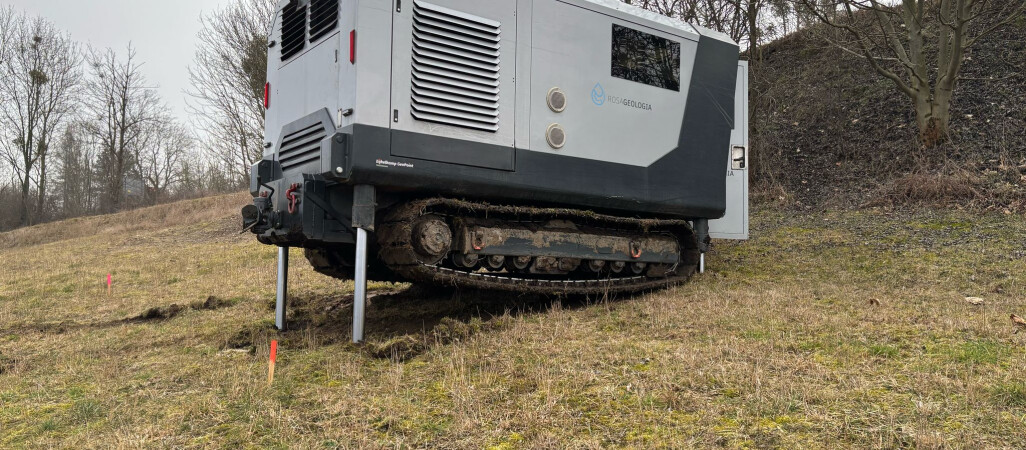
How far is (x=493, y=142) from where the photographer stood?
5.91m

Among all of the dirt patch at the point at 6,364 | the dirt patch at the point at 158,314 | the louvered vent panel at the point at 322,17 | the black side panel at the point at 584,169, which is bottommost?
the dirt patch at the point at 6,364

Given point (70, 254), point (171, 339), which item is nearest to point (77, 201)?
point (70, 254)

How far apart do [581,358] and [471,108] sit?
96.8 inches

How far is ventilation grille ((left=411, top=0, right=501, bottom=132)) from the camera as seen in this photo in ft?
18.2

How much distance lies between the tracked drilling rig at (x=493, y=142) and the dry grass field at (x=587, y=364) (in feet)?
2.11

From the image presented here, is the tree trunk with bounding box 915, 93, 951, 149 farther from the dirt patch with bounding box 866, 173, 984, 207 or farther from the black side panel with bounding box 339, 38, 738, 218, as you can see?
the black side panel with bounding box 339, 38, 738, 218

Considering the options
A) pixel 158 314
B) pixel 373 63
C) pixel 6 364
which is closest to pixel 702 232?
pixel 373 63

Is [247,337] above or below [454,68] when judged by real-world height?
below

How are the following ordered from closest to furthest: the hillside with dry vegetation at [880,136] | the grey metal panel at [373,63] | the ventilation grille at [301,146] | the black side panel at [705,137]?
the grey metal panel at [373,63] → the ventilation grille at [301,146] → the black side panel at [705,137] → the hillside with dry vegetation at [880,136]

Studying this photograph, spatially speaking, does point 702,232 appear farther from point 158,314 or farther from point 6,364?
point 6,364

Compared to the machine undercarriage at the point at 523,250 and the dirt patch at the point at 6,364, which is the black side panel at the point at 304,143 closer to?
the machine undercarriage at the point at 523,250

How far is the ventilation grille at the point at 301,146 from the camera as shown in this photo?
5.81 metres

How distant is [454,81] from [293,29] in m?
1.98

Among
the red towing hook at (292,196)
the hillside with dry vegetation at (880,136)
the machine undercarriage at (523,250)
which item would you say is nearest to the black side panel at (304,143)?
the red towing hook at (292,196)
